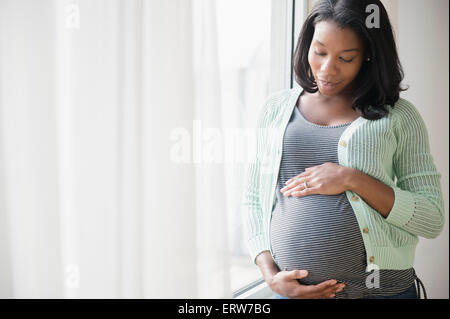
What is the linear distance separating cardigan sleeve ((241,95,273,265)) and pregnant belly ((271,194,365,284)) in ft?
0.29

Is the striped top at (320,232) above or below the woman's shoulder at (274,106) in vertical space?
below

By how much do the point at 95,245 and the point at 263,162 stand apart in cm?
40

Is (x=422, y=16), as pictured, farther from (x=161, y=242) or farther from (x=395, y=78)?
(x=161, y=242)

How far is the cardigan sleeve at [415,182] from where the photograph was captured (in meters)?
0.82

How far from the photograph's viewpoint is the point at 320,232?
2.68 feet

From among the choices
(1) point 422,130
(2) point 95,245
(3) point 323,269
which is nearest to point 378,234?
(3) point 323,269

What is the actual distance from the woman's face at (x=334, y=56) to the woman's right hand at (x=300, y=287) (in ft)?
1.30

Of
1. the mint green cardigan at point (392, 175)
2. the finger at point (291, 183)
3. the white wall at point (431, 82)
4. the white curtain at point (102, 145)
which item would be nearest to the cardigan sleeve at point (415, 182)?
the mint green cardigan at point (392, 175)

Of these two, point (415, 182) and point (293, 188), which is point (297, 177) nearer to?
point (293, 188)

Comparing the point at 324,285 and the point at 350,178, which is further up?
the point at 350,178

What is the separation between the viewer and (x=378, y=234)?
82 cm

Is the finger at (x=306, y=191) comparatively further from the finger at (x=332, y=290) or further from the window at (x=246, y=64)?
the window at (x=246, y=64)

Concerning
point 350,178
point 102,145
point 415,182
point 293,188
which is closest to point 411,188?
point 415,182

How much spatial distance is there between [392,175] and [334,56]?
30 cm
